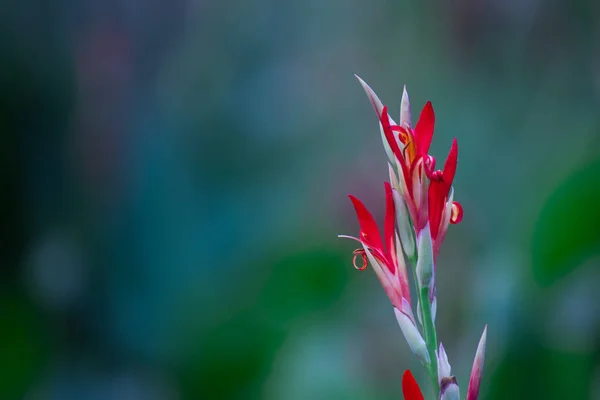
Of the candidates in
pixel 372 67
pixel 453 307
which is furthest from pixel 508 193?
pixel 372 67

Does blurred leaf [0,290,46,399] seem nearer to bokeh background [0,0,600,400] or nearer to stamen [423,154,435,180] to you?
bokeh background [0,0,600,400]

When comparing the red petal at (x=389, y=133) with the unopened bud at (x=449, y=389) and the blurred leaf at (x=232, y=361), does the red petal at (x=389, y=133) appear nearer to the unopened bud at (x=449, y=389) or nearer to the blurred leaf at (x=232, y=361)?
the unopened bud at (x=449, y=389)

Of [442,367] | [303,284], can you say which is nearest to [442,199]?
[442,367]

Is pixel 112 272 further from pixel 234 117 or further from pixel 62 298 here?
pixel 234 117

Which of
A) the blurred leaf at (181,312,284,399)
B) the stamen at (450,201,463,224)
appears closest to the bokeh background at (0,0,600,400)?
the blurred leaf at (181,312,284,399)

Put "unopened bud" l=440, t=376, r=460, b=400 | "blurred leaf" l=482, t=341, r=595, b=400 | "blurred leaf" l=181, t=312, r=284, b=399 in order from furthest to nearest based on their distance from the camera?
1. "blurred leaf" l=181, t=312, r=284, b=399
2. "blurred leaf" l=482, t=341, r=595, b=400
3. "unopened bud" l=440, t=376, r=460, b=400

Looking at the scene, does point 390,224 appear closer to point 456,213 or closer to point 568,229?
point 456,213

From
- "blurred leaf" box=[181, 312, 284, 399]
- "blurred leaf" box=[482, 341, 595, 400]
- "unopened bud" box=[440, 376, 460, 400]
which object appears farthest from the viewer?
"blurred leaf" box=[181, 312, 284, 399]
